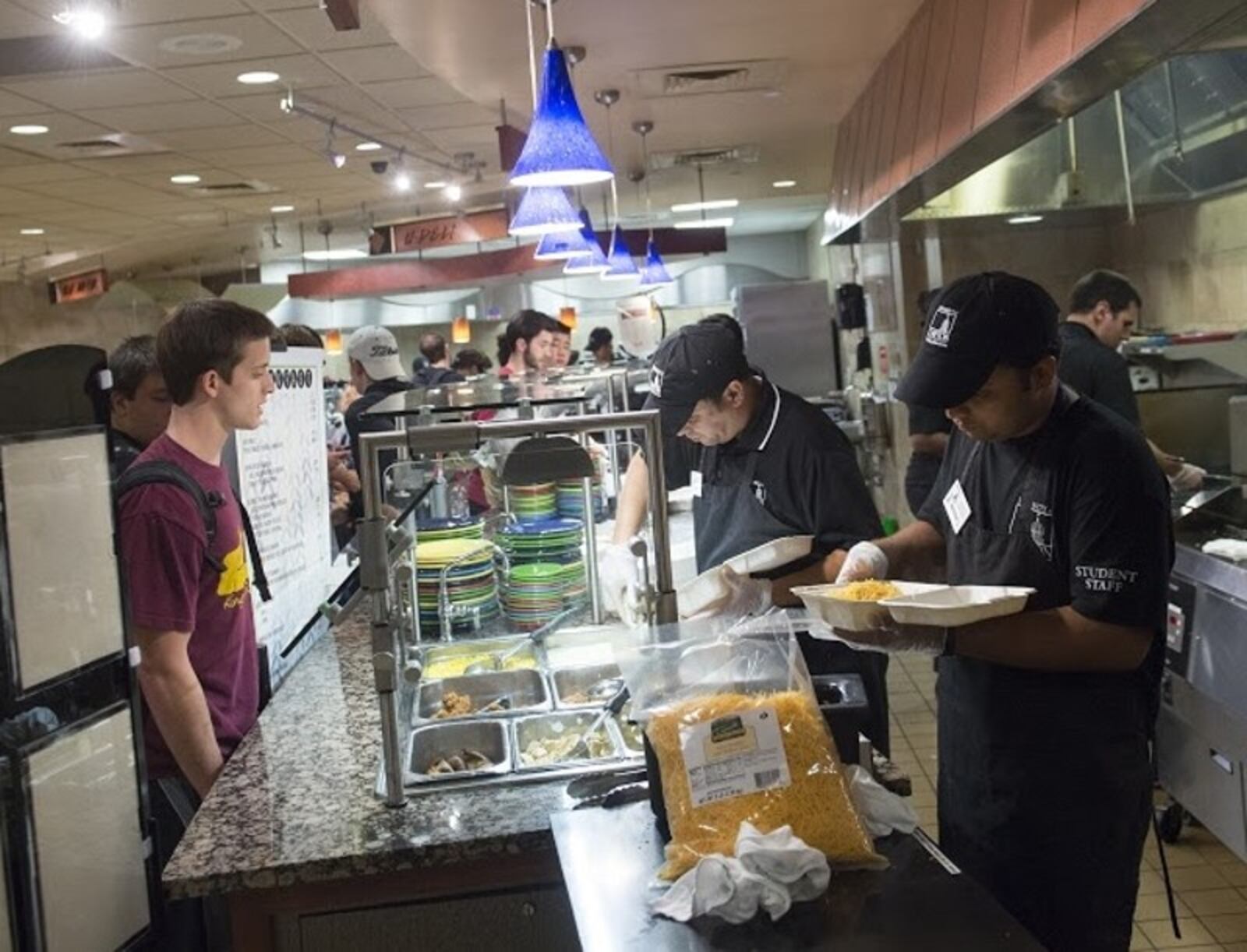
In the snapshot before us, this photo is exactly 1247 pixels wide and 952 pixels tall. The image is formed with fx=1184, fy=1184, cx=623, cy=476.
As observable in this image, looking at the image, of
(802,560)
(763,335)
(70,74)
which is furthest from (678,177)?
(802,560)

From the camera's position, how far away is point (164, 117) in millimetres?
6680

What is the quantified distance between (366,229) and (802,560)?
11263mm

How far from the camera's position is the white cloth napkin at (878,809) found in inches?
65.4

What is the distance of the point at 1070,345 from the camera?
4516 mm

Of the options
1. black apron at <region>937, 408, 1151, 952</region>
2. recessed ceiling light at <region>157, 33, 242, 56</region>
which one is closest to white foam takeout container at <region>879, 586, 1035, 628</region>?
black apron at <region>937, 408, 1151, 952</region>

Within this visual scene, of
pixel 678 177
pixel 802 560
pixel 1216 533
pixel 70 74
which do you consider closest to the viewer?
pixel 802 560

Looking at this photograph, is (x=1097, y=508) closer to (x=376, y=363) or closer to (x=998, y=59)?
(x=998, y=59)

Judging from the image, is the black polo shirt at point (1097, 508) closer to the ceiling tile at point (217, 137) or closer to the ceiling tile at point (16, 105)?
the ceiling tile at point (16, 105)

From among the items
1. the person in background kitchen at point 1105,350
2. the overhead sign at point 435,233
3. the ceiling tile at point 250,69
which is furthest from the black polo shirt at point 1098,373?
the overhead sign at point 435,233

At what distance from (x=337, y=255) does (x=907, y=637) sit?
48.7 ft

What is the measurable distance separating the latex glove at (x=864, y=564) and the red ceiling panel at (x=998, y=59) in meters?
1.67

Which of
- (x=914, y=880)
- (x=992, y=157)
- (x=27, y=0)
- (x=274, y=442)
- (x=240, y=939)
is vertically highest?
(x=27, y=0)

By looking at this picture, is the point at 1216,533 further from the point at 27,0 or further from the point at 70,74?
the point at 70,74

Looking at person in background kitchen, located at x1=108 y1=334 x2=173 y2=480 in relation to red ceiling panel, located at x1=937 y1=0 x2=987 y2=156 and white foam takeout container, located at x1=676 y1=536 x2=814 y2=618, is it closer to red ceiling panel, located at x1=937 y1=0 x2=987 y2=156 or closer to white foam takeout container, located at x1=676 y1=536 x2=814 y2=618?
white foam takeout container, located at x1=676 y1=536 x2=814 y2=618
